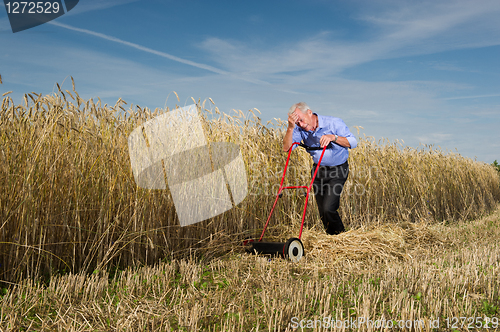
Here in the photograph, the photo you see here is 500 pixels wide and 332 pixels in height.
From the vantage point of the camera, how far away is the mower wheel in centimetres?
412

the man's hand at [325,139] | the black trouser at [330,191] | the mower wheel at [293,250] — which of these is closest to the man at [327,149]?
the black trouser at [330,191]

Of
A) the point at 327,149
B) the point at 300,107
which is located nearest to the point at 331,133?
the point at 327,149

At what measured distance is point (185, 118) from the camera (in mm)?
4539

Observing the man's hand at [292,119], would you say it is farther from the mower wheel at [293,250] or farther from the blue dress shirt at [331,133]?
the mower wheel at [293,250]

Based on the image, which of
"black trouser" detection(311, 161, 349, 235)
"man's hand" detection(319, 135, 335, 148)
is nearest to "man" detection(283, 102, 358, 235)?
"black trouser" detection(311, 161, 349, 235)

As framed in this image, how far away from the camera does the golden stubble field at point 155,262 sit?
260cm

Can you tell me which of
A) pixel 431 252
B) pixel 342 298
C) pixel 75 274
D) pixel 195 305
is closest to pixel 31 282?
pixel 75 274

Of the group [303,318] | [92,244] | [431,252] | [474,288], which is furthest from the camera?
[431,252]

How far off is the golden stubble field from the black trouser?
0.30 meters

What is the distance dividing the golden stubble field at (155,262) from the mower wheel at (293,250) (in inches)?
5.5

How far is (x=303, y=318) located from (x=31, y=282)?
2263 mm

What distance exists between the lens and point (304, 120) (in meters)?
5.00

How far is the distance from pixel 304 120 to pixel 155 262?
2.66 m

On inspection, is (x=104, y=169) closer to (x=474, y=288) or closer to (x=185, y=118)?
(x=185, y=118)
